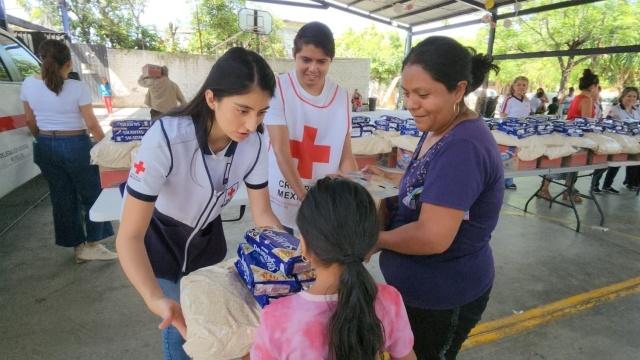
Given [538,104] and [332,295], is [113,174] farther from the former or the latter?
[538,104]

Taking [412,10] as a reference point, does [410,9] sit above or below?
below

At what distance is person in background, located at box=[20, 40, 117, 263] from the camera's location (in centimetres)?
252

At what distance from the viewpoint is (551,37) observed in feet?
56.1

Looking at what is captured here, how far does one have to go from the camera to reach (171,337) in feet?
4.12

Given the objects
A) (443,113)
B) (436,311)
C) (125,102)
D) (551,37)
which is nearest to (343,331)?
A: (436,311)

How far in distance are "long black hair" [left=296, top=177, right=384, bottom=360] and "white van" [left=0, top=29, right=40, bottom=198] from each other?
3.30m

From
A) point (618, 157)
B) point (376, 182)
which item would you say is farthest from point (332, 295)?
point (618, 157)

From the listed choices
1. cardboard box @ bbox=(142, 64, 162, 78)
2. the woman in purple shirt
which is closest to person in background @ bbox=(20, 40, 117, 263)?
the woman in purple shirt

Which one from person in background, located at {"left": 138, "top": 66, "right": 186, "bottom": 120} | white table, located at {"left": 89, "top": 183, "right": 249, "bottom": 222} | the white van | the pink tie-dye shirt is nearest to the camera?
the pink tie-dye shirt

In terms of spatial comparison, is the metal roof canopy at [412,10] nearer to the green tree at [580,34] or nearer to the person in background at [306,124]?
the green tree at [580,34]

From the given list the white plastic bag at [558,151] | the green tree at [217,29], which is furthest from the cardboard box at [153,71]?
the green tree at [217,29]

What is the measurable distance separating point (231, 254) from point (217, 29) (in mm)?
17366

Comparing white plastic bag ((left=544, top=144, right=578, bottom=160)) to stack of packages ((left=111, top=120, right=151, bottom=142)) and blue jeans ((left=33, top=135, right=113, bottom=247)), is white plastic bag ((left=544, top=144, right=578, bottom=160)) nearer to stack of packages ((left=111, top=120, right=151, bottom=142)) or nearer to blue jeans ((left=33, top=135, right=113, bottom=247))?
stack of packages ((left=111, top=120, right=151, bottom=142))

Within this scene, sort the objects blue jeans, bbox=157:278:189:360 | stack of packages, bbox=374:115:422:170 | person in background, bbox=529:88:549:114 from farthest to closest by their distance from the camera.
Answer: person in background, bbox=529:88:549:114, stack of packages, bbox=374:115:422:170, blue jeans, bbox=157:278:189:360
